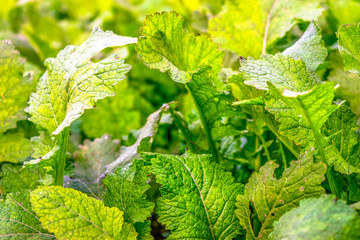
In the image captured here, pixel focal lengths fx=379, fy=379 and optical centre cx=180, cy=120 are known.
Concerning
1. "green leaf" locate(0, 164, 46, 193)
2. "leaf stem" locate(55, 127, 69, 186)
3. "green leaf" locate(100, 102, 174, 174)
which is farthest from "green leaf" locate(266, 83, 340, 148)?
"green leaf" locate(0, 164, 46, 193)

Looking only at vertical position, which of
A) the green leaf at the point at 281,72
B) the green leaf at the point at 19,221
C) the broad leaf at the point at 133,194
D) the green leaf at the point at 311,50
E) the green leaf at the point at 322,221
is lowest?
the green leaf at the point at 19,221

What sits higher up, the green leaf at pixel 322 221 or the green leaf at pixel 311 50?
the green leaf at pixel 311 50

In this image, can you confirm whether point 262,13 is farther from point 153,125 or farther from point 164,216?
point 164,216

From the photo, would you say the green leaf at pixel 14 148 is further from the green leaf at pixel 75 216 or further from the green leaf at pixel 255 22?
the green leaf at pixel 255 22

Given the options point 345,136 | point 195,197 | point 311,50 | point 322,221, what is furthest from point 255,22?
point 322,221

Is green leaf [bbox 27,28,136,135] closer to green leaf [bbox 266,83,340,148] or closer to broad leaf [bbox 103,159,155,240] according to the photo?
broad leaf [bbox 103,159,155,240]

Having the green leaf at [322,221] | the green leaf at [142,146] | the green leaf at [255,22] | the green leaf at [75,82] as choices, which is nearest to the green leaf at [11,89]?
the green leaf at [75,82]

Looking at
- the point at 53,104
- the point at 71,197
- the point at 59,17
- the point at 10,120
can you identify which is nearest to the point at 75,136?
the point at 10,120
